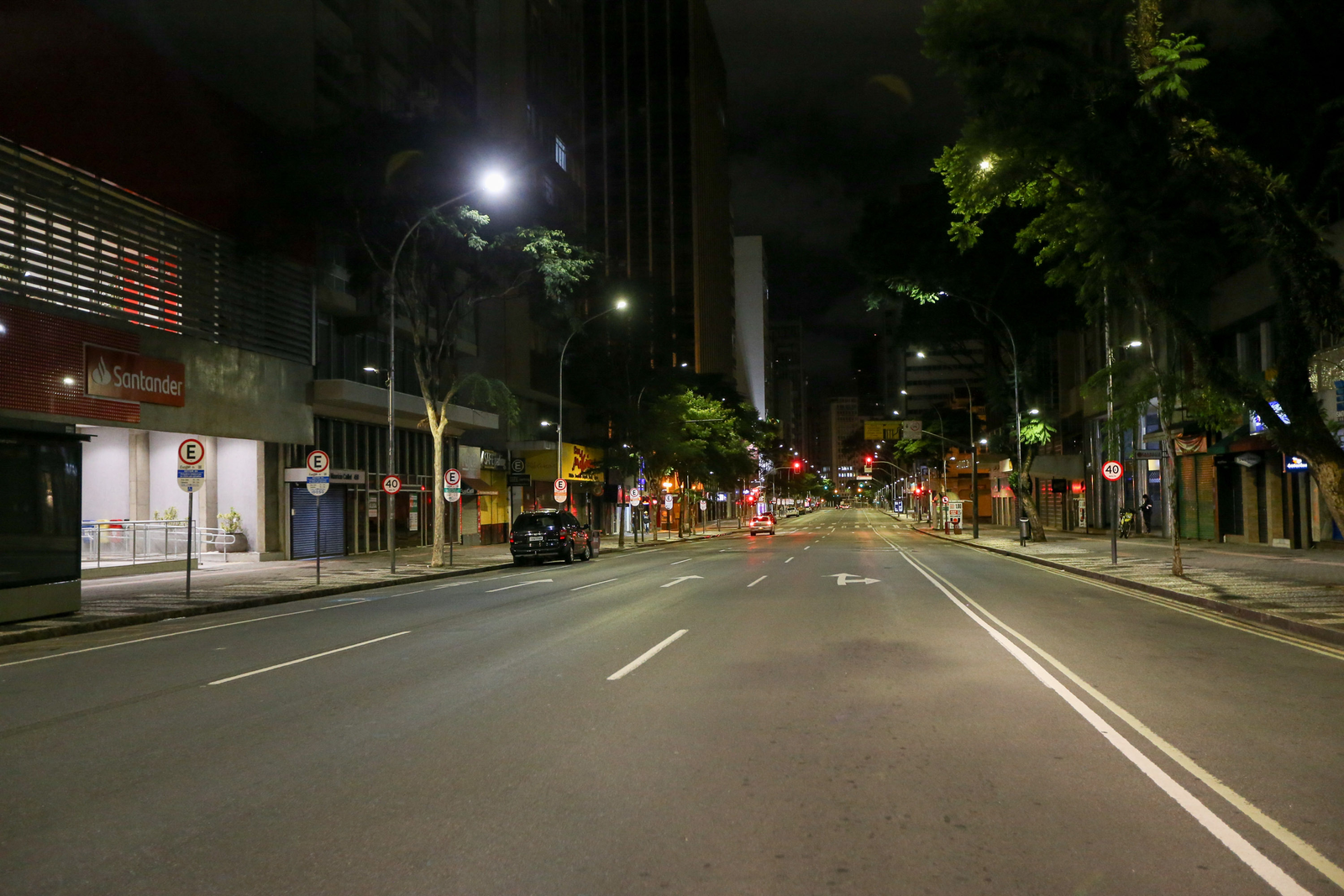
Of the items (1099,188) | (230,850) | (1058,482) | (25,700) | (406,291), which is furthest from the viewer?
(1058,482)

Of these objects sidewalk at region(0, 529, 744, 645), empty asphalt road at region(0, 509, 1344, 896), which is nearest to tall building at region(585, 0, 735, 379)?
sidewalk at region(0, 529, 744, 645)

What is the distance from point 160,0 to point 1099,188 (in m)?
27.9

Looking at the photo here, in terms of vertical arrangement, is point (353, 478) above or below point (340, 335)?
below

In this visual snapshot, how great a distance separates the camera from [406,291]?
29547 millimetres

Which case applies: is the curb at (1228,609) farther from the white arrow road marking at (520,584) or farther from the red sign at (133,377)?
the red sign at (133,377)

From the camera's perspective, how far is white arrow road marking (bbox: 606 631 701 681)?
9570 mm

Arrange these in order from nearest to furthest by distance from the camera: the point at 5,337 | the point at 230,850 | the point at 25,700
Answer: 1. the point at 230,850
2. the point at 25,700
3. the point at 5,337

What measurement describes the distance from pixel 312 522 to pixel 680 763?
101 feet

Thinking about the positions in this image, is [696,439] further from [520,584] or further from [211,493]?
[520,584]

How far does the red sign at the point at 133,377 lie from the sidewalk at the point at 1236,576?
24401mm

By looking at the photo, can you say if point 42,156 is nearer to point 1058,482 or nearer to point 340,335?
point 340,335

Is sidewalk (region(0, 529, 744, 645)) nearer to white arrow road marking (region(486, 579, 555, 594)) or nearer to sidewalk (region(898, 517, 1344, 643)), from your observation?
white arrow road marking (region(486, 579, 555, 594))

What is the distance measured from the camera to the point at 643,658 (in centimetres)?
1062

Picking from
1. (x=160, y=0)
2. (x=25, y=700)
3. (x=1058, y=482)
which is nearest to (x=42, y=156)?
(x=160, y=0)
